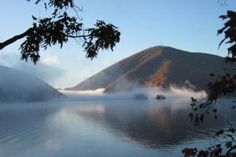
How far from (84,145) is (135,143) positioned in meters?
9.79

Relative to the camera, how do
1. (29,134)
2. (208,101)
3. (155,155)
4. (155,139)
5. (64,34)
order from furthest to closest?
(29,134)
(155,139)
(155,155)
(64,34)
(208,101)

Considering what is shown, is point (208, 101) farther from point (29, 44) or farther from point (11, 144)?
point (11, 144)

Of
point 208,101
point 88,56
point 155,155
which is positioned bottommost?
point 155,155

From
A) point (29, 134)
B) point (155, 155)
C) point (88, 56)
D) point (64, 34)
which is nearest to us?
point (64, 34)

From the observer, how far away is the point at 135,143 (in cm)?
8019

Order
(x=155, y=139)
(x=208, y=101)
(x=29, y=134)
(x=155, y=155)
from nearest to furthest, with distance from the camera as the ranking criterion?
(x=208, y=101), (x=155, y=155), (x=155, y=139), (x=29, y=134)

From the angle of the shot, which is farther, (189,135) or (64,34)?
(189,135)

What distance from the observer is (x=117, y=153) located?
219ft

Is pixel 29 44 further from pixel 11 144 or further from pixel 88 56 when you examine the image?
pixel 11 144

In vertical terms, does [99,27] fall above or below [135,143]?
above

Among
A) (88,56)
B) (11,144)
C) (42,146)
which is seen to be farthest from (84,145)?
(88,56)

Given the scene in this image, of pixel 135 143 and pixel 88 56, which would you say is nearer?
pixel 88 56

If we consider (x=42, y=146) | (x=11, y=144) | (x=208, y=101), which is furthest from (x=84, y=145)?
(x=208, y=101)

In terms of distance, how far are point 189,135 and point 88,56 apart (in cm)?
8039
